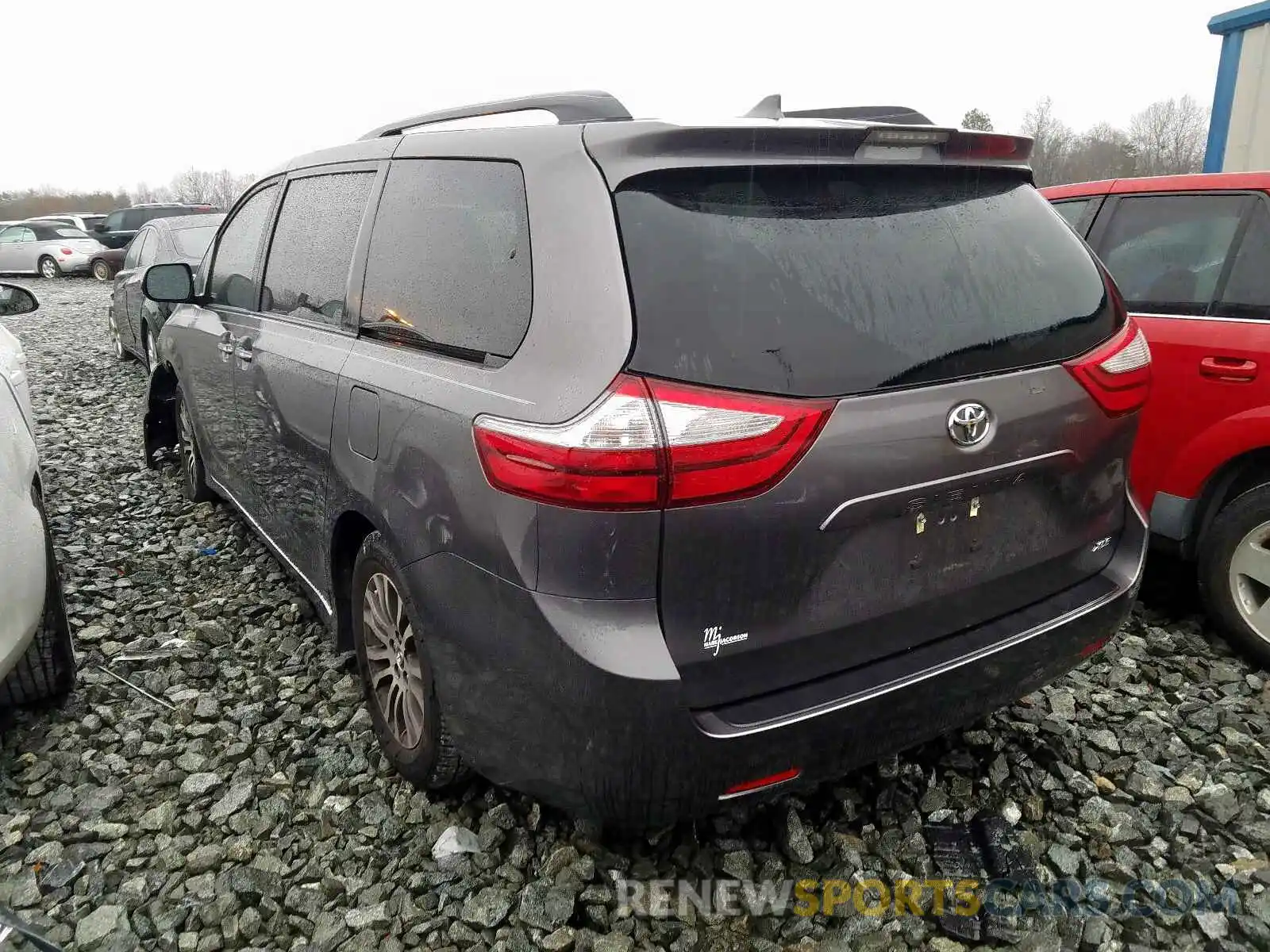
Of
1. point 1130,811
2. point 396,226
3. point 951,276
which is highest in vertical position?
point 396,226

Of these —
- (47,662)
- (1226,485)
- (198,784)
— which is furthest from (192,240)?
(1226,485)

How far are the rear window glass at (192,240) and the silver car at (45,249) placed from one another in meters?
18.5

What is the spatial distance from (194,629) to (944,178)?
3301mm

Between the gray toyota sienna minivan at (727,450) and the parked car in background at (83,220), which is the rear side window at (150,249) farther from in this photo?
the parked car in background at (83,220)

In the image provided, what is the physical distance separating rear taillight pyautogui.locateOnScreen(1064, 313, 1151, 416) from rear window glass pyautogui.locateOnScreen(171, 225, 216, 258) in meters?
8.20

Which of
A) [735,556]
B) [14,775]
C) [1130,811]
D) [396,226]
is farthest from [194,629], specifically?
[1130,811]

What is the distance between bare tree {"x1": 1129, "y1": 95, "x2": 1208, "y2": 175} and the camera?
4033 centimetres

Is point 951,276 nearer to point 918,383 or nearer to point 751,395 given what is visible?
point 918,383

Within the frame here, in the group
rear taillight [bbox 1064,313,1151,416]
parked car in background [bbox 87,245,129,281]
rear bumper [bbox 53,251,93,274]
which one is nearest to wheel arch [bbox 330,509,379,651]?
rear taillight [bbox 1064,313,1151,416]

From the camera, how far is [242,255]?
13.0ft

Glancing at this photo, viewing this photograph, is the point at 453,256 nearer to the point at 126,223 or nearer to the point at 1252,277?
the point at 1252,277

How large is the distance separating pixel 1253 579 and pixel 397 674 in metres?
3.01

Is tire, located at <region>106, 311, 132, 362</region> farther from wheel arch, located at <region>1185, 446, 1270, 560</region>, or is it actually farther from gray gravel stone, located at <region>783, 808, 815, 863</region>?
wheel arch, located at <region>1185, 446, 1270, 560</region>

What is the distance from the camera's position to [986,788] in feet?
8.67
